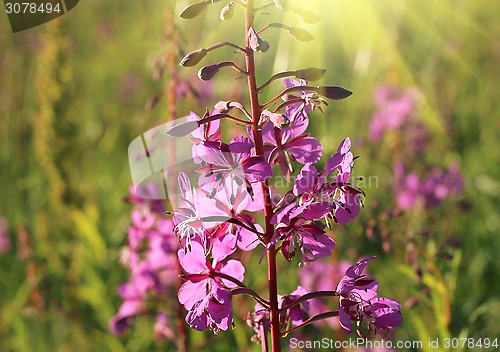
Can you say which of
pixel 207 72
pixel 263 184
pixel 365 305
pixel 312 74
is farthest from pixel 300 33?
pixel 365 305

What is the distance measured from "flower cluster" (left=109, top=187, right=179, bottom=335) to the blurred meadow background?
0.38 meters

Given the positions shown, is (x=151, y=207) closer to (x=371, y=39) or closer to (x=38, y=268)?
(x=38, y=268)

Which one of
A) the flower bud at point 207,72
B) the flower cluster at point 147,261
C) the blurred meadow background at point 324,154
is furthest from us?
the blurred meadow background at point 324,154

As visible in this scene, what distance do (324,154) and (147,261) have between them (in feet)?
3.61

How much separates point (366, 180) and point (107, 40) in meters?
5.92

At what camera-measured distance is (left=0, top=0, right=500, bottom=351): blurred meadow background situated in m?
3.29

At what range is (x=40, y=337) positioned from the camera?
412cm

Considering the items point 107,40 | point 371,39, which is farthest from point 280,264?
point 107,40

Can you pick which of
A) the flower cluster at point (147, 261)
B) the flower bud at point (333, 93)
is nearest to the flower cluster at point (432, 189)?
the flower cluster at point (147, 261)

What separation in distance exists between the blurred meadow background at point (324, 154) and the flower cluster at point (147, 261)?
15.0 inches

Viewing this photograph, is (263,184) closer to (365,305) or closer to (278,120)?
(278,120)

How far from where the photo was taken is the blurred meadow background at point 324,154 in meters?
3.29

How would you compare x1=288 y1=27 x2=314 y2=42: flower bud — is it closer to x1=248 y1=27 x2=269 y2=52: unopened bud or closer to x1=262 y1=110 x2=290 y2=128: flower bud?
x1=248 y1=27 x2=269 y2=52: unopened bud

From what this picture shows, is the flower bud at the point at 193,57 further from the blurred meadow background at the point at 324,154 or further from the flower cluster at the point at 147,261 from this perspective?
the flower cluster at the point at 147,261
